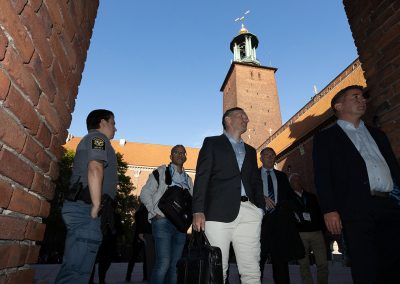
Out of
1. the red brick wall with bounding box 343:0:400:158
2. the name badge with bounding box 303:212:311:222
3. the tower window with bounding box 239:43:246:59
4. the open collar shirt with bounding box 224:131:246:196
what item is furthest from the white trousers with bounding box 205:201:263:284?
the tower window with bounding box 239:43:246:59

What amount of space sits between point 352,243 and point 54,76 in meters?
2.44

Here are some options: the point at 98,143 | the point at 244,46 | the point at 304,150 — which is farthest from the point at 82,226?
the point at 244,46

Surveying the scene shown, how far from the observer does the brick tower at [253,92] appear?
115 ft

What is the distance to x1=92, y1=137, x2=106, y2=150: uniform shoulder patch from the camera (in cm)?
239

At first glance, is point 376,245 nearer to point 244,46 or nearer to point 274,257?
point 274,257

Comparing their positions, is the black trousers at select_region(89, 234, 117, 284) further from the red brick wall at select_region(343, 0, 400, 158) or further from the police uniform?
the red brick wall at select_region(343, 0, 400, 158)

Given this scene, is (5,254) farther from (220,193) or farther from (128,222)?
(128,222)

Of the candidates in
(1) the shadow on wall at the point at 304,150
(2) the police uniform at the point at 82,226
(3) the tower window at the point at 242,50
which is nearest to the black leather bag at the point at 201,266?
(2) the police uniform at the point at 82,226

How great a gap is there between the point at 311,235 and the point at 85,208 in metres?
4.12

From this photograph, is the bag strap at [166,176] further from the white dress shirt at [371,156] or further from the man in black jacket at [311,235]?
the man in black jacket at [311,235]

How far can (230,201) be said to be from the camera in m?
2.91

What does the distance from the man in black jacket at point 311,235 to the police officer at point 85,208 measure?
3641 millimetres

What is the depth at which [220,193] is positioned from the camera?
2979mm

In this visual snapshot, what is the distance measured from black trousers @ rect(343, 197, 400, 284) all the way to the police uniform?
197cm
